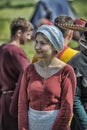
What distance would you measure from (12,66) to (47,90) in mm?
1580

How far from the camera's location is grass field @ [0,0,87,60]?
14562mm

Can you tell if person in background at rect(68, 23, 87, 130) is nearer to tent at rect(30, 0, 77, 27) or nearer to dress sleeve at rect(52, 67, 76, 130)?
dress sleeve at rect(52, 67, 76, 130)

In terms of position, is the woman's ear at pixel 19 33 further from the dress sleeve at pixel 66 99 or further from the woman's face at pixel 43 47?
the dress sleeve at pixel 66 99

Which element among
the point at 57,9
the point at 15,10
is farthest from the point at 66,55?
the point at 15,10

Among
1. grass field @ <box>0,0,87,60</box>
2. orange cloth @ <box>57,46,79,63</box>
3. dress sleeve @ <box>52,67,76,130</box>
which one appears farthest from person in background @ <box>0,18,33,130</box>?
grass field @ <box>0,0,87,60</box>

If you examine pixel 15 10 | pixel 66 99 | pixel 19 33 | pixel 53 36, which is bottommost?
pixel 66 99

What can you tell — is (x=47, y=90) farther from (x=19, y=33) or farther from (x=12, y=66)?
(x=19, y=33)

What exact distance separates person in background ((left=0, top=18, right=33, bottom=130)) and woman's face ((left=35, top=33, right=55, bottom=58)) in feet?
4.33

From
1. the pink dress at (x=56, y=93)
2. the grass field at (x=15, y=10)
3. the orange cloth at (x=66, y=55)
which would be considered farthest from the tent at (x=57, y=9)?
the pink dress at (x=56, y=93)

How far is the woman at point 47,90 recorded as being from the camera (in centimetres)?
418

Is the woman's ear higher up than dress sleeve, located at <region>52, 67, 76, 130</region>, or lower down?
higher up

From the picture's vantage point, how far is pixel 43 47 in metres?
4.28

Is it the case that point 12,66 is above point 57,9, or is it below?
below

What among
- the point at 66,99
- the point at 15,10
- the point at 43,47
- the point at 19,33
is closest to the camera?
the point at 66,99
